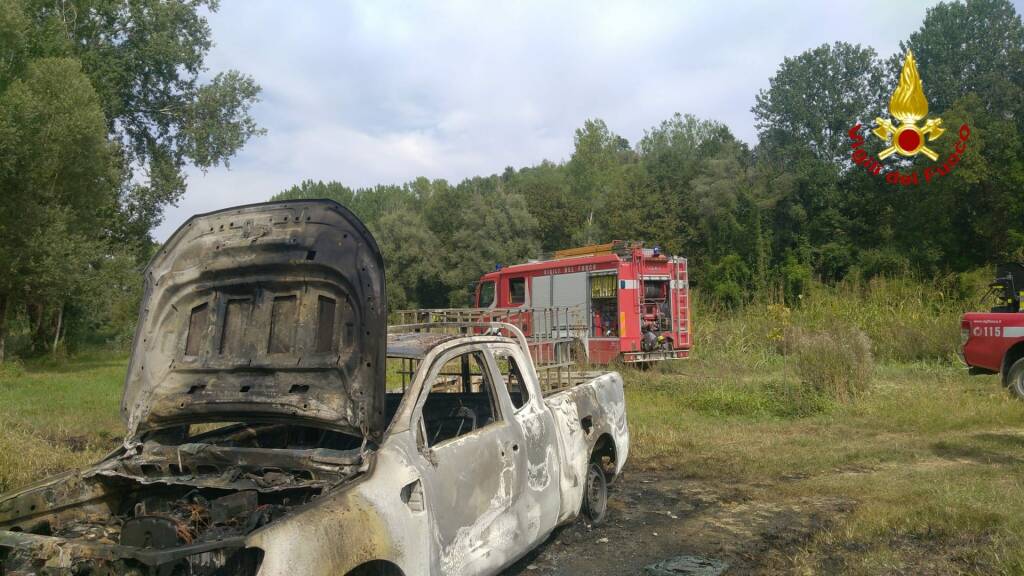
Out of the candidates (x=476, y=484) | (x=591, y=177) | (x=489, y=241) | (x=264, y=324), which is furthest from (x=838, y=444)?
(x=591, y=177)

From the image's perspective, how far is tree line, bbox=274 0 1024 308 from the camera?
3606cm

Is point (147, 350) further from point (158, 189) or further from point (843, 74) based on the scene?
point (843, 74)

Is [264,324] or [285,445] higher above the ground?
[264,324]

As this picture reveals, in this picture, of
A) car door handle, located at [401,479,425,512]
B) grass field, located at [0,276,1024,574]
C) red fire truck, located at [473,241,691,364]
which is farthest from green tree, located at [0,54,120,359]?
car door handle, located at [401,479,425,512]

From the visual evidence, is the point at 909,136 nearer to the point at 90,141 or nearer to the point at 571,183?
the point at 90,141

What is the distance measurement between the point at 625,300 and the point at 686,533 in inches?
444

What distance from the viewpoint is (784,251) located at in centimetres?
4481

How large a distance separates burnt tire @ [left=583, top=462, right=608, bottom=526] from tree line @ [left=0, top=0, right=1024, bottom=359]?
58.8 feet

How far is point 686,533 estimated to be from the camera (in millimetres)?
6094

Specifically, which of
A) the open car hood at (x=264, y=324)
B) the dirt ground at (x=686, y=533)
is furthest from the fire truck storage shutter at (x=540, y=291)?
the open car hood at (x=264, y=324)

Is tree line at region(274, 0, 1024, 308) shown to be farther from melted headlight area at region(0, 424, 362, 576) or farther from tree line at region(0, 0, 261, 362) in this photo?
melted headlight area at region(0, 424, 362, 576)

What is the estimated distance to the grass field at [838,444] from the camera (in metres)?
5.48

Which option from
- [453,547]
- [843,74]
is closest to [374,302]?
[453,547]

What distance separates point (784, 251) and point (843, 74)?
1632 centimetres
